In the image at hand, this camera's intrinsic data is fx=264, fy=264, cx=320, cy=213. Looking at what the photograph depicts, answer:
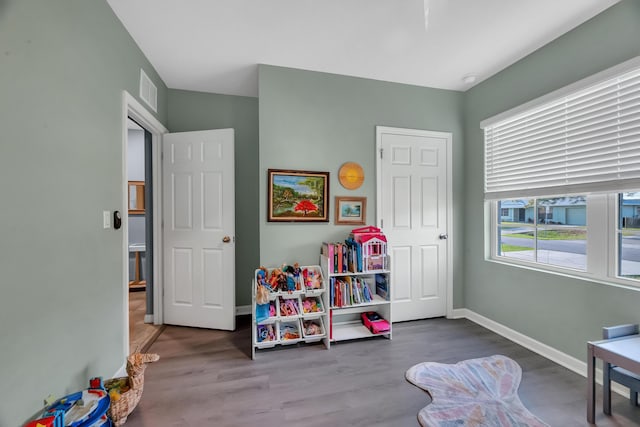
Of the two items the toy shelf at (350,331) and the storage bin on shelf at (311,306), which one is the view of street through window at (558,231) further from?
the storage bin on shelf at (311,306)

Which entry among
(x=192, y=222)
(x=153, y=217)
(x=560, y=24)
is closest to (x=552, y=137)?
(x=560, y=24)

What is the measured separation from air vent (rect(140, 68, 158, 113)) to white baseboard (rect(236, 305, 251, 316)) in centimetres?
242

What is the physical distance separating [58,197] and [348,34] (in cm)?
231

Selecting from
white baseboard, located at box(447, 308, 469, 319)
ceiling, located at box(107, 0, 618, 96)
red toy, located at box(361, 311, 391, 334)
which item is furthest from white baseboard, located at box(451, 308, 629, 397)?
ceiling, located at box(107, 0, 618, 96)

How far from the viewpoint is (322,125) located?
9.23 ft

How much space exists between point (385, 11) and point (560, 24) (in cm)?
142

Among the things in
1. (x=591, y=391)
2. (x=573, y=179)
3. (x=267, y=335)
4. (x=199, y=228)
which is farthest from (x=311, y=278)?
(x=573, y=179)

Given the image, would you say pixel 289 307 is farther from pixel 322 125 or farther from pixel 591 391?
pixel 591 391

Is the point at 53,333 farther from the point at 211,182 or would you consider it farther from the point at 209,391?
the point at 211,182

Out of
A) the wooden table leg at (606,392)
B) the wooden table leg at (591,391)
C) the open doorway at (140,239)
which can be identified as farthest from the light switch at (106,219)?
the wooden table leg at (606,392)

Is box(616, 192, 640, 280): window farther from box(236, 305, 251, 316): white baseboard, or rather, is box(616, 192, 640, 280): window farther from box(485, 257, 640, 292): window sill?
box(236, 305, 251, 316): white baseboard

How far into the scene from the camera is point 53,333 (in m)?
1.38

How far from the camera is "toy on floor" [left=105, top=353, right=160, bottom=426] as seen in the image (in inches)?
60.8

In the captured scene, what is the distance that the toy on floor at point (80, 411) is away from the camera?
3.87 ft
